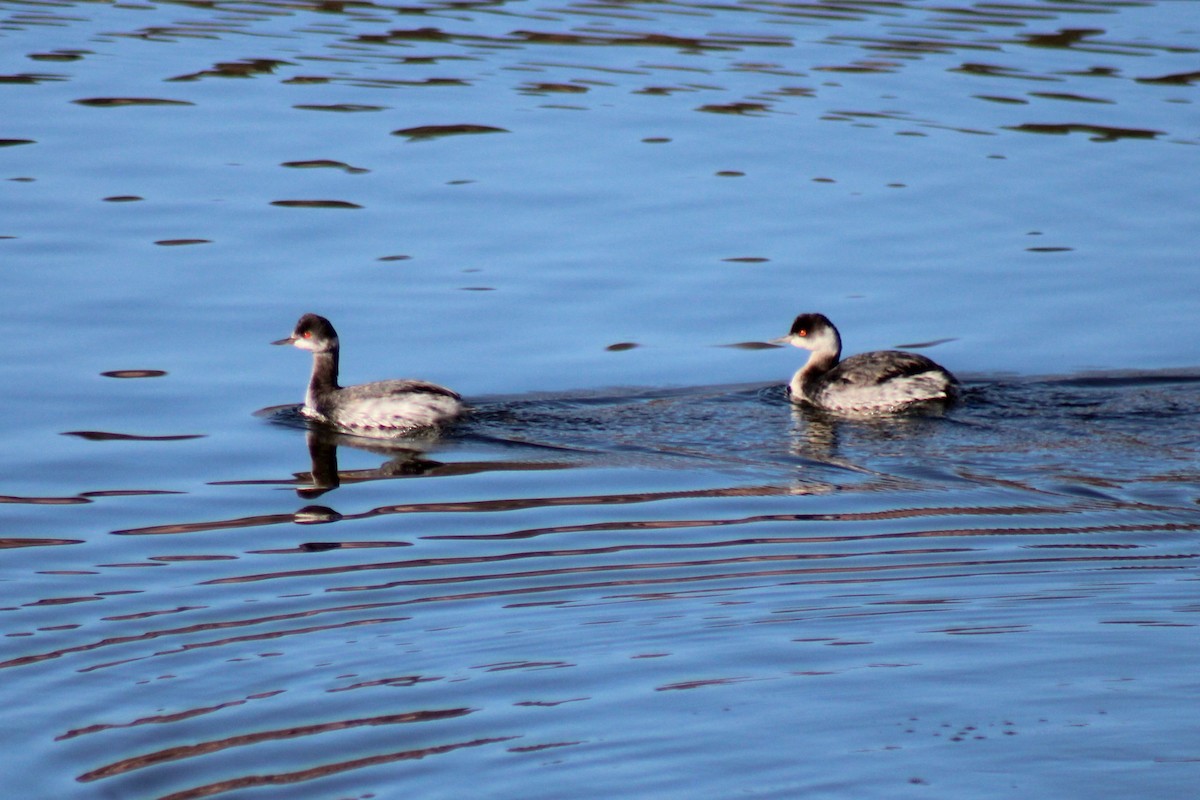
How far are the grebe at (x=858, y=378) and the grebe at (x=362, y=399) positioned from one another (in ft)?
7.53

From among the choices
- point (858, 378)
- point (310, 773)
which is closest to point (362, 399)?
point (858, 378)

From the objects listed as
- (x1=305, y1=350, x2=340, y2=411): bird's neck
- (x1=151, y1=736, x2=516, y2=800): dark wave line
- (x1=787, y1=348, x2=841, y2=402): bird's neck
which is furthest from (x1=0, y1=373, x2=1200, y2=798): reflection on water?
(x1=787, y1=348, x2=841, y2=402): bird's neck

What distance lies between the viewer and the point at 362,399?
11453 millimetres

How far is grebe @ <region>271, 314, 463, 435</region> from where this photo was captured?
1109 cm

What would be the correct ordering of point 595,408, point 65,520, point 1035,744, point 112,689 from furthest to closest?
point 595,408 → point 65,520 → point 112,689 → point 1035,744

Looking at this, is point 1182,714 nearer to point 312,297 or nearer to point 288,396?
point 288,396

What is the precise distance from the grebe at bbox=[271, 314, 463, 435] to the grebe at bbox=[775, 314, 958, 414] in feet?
7.53

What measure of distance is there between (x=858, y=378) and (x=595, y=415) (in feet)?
5.72

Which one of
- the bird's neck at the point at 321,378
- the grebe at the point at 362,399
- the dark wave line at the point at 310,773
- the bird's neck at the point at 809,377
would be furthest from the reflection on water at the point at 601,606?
the bird's neck at the point at 809,377

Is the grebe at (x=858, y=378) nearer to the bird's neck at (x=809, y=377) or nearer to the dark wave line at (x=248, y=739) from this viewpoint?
the bird's neck at (x=809, y=377)

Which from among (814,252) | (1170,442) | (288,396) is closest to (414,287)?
(288,396)

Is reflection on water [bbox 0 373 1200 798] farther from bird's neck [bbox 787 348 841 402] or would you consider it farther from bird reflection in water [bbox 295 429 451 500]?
bird's neck [bbox 787 348 841 402]

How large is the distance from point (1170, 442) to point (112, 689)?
6.21 m

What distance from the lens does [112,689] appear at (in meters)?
6.82
